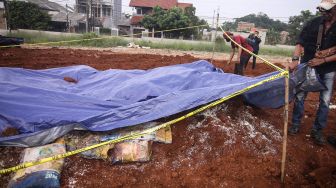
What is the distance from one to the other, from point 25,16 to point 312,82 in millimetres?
25507

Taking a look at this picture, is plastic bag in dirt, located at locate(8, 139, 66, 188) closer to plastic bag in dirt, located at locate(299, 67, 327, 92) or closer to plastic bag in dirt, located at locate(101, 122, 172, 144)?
plastic bag in dirt, located at locate(101, 122, 172, 144)

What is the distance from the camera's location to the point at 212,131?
10.5ft

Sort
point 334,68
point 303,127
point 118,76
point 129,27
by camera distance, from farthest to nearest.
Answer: point 129,27, point 118,76, point 303,127, point 334,68

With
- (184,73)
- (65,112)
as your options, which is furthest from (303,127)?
(65,112)

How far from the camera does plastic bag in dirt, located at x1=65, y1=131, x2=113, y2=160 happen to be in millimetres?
2814

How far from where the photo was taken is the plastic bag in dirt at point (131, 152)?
109 inches

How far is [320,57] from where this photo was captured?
3.15m

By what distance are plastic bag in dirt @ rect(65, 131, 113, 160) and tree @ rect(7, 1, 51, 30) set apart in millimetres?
23247

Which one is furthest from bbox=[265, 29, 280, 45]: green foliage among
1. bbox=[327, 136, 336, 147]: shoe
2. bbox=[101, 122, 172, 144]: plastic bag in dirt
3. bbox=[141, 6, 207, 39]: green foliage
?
bbox=[101, 122, 172, 144]: plastic bag in dirt

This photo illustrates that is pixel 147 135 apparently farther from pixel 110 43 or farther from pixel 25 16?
pixel 25 16

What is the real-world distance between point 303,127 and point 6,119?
3.94 metres

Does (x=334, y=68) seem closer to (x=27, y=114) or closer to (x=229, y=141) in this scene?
(x=229, y=141)

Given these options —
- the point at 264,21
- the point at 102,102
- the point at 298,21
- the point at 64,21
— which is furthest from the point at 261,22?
the point at 102,102

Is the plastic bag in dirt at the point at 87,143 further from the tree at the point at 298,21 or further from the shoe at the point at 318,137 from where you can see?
the tree at the point at 298,21
